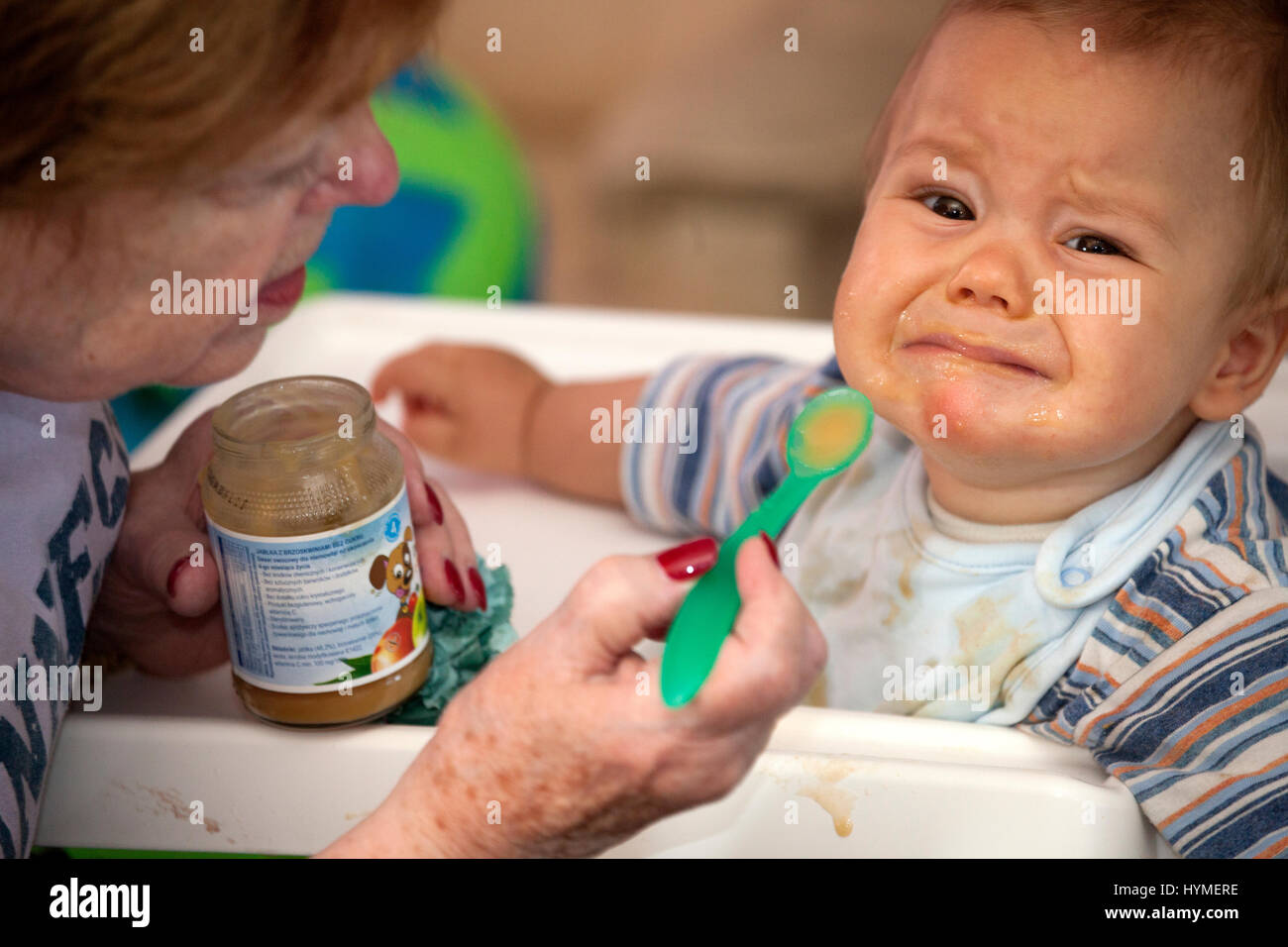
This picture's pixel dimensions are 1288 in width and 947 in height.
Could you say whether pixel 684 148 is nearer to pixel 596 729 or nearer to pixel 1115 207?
pixel 1115 207

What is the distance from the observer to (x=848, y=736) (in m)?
0.69

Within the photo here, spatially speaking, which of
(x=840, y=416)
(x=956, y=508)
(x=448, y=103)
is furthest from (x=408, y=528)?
(x=448, y=103)

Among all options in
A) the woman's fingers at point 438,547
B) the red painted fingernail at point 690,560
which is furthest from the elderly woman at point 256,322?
the woman's fingers at point 438,547

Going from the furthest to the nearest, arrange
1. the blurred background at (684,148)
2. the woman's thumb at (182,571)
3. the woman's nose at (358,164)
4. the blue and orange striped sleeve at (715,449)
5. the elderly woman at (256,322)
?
the blurred background at (684,148) → the blue and orange striped sleeve at (715,449) → the woman's thumb at (182,571) → the woman's nose at (358,164) → the elderly woman at (256,322)

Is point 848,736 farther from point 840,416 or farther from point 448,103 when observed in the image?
point 448,103

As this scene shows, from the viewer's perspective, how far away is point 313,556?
0.62 meters

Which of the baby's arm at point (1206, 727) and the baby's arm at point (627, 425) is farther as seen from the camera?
the baby's arm at point (627, 425)

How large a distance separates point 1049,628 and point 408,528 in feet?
1.21

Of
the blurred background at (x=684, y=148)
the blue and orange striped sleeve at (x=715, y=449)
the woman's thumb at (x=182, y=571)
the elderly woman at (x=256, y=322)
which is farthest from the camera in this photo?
the blurred background at (x=684, y=148)

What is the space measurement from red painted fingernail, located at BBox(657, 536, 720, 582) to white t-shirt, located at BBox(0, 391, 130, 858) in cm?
32

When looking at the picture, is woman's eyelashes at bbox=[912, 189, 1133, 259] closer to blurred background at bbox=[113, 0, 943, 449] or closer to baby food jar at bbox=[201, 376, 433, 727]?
baby food jar at bbox=[201, 376, 433, 727]

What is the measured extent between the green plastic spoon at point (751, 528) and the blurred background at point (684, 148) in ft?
3.13

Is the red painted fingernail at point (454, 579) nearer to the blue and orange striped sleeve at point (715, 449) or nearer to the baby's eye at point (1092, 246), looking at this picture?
the blue and orange striped sleeve at point (715, 449)

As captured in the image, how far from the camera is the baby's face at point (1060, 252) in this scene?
0.66m
